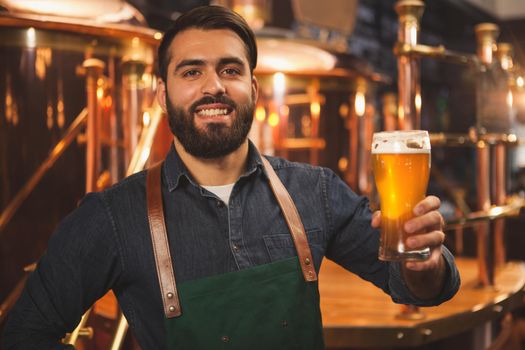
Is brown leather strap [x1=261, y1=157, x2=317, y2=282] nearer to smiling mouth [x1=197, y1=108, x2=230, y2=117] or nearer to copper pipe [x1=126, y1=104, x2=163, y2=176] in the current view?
smiling mouth [x1=197, y1=108, x2=230, y2=117]

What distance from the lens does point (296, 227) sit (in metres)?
1.74

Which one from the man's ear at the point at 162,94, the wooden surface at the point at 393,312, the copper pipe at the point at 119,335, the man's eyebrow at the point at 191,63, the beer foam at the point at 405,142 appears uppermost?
the man's eyebrow at the point at 191,63

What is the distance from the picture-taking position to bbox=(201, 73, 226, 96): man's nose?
168cm

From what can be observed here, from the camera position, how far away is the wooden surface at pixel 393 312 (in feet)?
8.45

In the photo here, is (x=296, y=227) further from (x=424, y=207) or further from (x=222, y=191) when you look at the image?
(x=424, y=207)

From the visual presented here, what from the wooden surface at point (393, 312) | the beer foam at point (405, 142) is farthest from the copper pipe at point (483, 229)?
the beer foam at point (405, 142)

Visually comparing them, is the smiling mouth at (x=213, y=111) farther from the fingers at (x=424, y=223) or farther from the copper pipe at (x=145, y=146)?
the copper pipe at (x=145, y=146)

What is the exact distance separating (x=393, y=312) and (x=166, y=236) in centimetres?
146

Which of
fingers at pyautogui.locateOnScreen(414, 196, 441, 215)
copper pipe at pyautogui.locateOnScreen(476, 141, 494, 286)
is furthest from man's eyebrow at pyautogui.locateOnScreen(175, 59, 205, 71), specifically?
copper pipe at pyautogui.locateOnScreen(476, 141, 494, 286)

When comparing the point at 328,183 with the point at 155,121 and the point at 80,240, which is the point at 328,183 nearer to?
the point at 80,240

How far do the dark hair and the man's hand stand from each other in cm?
70

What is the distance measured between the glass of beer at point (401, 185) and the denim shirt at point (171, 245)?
324 millimetres

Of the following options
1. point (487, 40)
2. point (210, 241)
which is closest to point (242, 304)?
point (210, 241)

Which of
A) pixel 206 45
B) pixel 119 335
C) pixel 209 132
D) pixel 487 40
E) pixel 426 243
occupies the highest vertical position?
pixel 487 40
